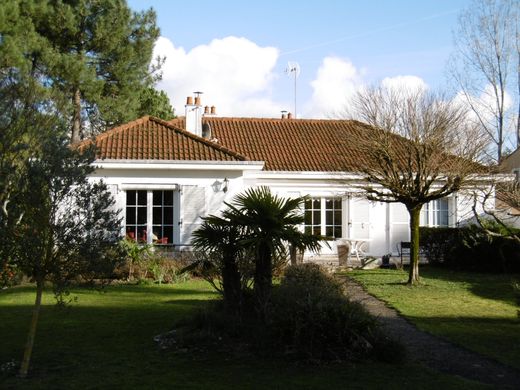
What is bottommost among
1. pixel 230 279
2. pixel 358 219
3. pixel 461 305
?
pixel 461 305

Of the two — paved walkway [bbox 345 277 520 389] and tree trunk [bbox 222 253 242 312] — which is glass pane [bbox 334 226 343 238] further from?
tree trunk [bbox 222 253 242 312]

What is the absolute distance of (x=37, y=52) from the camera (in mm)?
25656

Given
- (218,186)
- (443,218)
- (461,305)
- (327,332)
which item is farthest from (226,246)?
(443,218)

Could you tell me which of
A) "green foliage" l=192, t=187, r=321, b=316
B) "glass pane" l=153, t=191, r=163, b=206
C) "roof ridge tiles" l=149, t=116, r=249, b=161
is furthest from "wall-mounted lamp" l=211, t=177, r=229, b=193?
"green foliage" l=192, t=187, r=321, b=316

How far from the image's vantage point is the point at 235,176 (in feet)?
63.9

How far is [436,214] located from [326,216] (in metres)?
4.01

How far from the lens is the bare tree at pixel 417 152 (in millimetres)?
14742

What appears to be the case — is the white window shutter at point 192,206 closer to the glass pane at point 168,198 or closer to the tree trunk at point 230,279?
the glass pane at point 168,198

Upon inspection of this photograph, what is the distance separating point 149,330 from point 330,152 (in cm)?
1421

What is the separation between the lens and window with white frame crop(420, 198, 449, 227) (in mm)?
22109

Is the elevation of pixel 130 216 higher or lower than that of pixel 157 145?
lower

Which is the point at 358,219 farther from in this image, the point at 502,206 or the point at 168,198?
the point at 168,198

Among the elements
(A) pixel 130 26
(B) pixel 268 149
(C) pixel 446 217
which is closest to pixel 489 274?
(C) pixel 446 217

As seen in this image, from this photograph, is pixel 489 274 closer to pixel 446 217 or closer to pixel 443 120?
pixel 446 217
